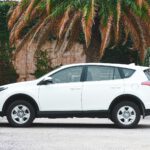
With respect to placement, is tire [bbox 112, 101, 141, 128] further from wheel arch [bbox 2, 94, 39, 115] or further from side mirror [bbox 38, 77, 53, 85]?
wheel arch [bbox 2, 94, 39, 115]

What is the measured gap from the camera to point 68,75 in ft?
50.5

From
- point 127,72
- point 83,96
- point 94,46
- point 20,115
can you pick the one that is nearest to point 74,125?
point 83,96

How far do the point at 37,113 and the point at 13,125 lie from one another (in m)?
0.64

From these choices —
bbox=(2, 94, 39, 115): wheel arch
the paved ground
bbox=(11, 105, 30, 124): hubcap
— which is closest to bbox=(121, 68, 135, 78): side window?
the paved ground

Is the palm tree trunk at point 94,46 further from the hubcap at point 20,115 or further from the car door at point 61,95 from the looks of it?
the hubcap at point 20,115

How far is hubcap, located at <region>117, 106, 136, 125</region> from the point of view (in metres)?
15.1

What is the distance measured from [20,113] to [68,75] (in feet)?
4.73

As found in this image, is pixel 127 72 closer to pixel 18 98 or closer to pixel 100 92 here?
pixel 100 92

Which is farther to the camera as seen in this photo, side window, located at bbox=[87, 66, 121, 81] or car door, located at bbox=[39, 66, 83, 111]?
side window, located at bbox=[87, 66, 121, 81]

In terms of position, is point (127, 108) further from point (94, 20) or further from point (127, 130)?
point (94, 20)

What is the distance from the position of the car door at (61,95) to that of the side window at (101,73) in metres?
0.34

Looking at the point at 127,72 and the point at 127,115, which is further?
the point at 127,72

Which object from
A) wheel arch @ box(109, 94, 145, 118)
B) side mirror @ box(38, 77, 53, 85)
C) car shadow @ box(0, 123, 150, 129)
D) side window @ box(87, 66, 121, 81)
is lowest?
car shadow @ box(0, 123, 150, 129)

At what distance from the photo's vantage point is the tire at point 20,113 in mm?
15258
